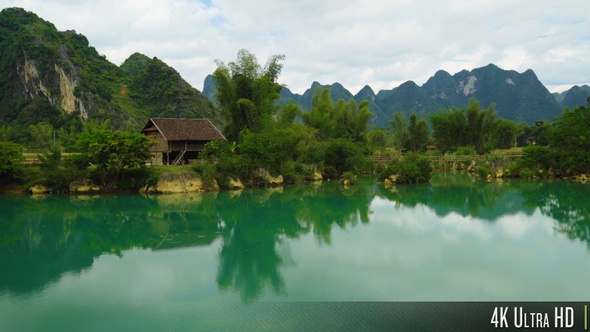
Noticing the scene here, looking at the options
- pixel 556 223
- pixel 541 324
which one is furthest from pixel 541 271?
pixel 556 223

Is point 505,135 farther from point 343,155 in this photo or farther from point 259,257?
point 259,257

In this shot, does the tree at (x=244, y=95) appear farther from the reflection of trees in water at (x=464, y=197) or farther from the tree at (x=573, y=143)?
the tree at (x=573, y=143)

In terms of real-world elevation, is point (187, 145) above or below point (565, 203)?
above

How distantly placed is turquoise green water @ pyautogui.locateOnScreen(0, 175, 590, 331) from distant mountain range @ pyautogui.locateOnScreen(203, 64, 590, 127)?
6465 cm

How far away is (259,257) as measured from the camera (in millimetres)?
7801

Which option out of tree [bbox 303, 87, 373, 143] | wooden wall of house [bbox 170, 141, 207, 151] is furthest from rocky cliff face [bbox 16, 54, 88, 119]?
wooden wall of house [bbox 170, 141, 207, 151]

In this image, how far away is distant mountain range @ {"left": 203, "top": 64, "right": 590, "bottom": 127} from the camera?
78375 mm

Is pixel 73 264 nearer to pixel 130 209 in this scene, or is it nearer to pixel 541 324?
pixel 130 209

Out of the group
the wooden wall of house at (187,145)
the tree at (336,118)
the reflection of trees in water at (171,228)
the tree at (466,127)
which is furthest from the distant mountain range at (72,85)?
the reflection of trees in water at (171,228)

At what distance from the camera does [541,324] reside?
4.61 m

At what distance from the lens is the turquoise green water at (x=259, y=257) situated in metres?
5.40

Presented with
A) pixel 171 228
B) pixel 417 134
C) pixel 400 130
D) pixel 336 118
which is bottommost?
pixel 171 228

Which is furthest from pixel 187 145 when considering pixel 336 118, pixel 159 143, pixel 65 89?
pixel 65 89

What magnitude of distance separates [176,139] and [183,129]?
103 centimetres
